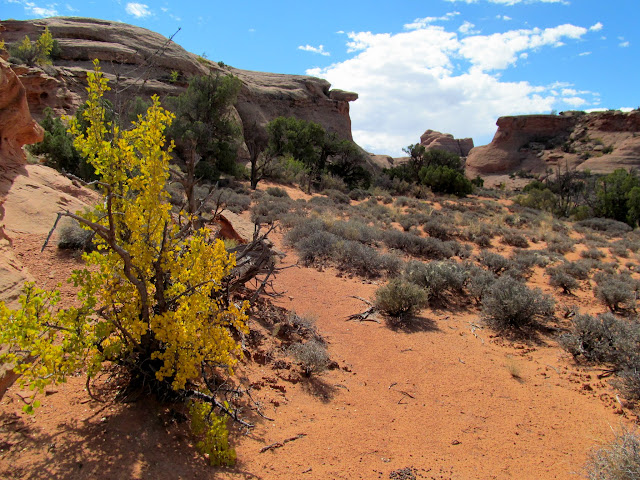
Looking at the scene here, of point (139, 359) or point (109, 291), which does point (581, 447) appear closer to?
point (139, 359)

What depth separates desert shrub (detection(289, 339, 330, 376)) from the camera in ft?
15.1

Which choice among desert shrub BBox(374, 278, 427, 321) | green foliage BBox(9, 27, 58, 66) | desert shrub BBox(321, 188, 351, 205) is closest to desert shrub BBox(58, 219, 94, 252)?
desert shrub BBox(374, 278, 427, 321)

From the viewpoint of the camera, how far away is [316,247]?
32.0 ft

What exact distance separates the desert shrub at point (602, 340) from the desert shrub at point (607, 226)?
15.7 meters

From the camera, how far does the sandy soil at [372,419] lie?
273cm

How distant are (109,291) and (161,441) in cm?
123

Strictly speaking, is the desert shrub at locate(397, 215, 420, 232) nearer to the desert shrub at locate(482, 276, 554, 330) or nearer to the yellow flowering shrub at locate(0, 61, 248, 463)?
the desert shrub at locate(482, 276, 554, 330)

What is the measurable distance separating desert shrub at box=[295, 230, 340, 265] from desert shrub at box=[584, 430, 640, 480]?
692cm

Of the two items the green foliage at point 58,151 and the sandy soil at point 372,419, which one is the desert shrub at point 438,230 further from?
the green foliage at point 58,151

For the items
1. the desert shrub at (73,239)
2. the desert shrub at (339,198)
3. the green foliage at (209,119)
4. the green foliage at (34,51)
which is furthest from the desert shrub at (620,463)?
the green foliage at (34,51)

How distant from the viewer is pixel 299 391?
4.32 m

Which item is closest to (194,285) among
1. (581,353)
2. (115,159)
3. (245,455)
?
(115,159)

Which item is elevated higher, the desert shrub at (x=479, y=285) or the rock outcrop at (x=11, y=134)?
the rock outcrop at (x=11, y=134)

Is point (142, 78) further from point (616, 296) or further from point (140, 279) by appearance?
point (616, 296)
